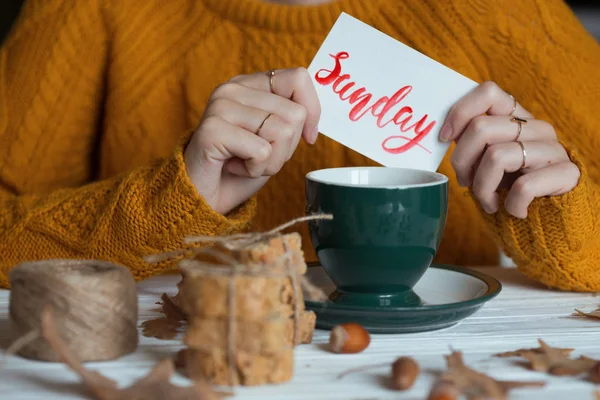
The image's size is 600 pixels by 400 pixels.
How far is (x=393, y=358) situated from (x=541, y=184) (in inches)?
13.4

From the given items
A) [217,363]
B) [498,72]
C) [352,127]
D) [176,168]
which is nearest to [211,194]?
[176,168]

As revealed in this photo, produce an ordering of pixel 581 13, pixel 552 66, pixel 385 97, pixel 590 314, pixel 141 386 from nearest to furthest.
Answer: pixel 141 386 < pixel 590 314 < pixel 385 97 < pixel 552 66 < pixel 581 13

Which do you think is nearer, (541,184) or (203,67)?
(541,184)

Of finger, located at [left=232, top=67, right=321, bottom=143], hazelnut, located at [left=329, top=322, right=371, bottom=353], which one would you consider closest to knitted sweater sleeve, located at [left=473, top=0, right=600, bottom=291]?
finger, located at [left=232, top=67, right=321, bottom=143]

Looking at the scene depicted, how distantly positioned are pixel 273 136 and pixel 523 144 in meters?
0.30

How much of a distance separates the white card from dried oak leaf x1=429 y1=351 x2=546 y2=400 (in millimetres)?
361

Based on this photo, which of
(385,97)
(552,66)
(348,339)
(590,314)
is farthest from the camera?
(552,66)

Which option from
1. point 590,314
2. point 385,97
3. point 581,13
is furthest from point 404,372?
point 581,13

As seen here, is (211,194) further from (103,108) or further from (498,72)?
(498,72)

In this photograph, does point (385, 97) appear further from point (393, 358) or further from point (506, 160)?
point (393, 358)

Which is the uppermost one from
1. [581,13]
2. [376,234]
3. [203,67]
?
[581,13]

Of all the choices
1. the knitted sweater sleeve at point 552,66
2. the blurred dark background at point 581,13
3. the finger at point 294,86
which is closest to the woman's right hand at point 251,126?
the finger at point 294,86

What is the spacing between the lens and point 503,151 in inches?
33.3

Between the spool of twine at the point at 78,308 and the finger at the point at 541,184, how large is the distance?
0.48m
